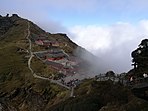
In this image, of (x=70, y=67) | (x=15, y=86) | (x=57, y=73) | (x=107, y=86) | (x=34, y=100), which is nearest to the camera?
(x=107, y=86)

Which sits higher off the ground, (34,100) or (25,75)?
(25,75)

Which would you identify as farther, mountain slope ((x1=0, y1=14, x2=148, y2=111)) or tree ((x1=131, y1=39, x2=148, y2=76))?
tree ((x1=131, y1=39, x2=148, y2=76))

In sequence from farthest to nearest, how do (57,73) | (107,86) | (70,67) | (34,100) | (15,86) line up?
(70,67) < (57,73) < (15,86) < (34,100) < (107,86)

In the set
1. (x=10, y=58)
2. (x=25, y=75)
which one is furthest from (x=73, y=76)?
(x=10, y=58)

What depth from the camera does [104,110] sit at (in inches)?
2598

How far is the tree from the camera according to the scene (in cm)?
9500

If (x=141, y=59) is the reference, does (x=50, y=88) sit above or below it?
below

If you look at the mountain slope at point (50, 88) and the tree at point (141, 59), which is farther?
the tree at point (141, 59)

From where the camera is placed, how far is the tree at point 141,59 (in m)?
95.0

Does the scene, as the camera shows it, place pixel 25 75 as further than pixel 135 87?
Yes

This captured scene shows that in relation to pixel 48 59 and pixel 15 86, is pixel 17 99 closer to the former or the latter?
pixel 15 86

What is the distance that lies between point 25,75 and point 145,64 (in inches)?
2663

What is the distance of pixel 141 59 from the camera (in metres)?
95.5

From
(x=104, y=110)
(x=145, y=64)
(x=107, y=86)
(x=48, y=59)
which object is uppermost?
(x=48, y=59)
